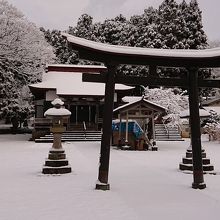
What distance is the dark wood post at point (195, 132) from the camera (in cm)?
866

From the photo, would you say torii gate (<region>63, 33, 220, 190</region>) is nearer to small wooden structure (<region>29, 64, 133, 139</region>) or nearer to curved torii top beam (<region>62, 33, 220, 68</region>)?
curved torii top beam (<region>62, 33, 220, 68</region>)

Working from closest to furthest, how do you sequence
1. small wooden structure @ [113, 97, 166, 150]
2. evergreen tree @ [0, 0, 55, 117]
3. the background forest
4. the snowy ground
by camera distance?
1. the snowy ground
2. small wooden structure @ [113, 97, 166, 150]
3. evergreen tree @ [0, 0, 55, 117]
4. the background forest

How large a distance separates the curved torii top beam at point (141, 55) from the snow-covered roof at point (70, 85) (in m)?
20.0

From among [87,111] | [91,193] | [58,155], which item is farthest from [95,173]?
[87,111]

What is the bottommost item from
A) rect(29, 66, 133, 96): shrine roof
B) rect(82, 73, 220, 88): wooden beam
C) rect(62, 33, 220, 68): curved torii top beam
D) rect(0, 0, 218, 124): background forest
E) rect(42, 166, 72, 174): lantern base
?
rect(42, 166, 72, 174): lantern base

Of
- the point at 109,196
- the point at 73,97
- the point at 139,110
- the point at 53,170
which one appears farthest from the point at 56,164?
the point at 73,97

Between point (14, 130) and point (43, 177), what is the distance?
27.7 metres

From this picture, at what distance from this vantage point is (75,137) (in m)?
27.0

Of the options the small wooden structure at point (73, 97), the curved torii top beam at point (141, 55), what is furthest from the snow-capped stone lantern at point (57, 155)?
the small wooden structure at point (73, 97)

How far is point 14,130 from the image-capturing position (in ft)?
120

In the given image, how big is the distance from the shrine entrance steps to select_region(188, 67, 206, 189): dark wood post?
1809 centimetres

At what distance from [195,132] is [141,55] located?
2477 mm

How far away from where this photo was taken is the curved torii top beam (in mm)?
8226

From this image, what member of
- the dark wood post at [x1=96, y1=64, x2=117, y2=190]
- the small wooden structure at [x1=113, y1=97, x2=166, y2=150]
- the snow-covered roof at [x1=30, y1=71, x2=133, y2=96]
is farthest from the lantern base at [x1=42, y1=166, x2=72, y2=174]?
the snow-covered roof at [x1=30, y1=71, x2=133, y2=96]
